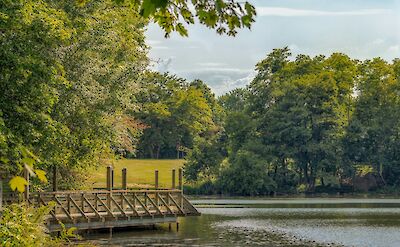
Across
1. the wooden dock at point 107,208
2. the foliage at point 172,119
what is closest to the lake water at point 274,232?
the wooden dock at point 107,208

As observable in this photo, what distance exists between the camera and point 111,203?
33.1 metres

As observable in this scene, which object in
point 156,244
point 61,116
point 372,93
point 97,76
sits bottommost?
point 156,244

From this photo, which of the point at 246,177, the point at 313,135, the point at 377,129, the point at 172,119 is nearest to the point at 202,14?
the point at 246,177

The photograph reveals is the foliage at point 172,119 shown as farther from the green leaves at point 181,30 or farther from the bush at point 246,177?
the green leaves at point 181,30

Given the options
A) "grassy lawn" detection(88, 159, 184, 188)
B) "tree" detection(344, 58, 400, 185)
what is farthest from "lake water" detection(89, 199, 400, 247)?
"tree" detection(344, 58, 400, 185)

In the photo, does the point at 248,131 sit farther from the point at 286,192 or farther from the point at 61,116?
the point at 61,116

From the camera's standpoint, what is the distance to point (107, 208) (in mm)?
32094

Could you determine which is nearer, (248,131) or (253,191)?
(253,191)

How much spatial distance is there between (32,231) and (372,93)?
8376 centimetres

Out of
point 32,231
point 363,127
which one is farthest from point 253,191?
point 32,231

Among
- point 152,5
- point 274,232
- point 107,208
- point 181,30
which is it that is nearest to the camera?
point 152,5

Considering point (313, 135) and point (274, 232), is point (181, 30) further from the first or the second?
point (313, 135)

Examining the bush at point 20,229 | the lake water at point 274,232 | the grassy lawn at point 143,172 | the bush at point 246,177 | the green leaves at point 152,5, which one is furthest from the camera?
the grassy lawn at point 143,172

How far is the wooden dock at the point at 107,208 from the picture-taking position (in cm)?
2902
